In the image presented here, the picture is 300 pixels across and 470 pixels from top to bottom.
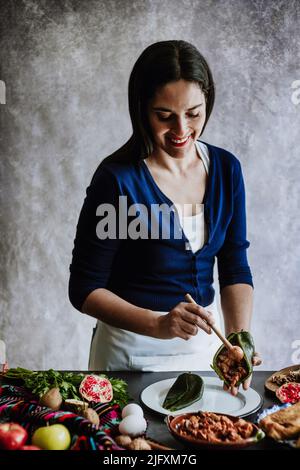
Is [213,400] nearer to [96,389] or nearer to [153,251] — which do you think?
[96,389]

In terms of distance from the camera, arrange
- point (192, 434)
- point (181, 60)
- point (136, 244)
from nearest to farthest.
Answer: point (192, 434) → point (181, 60) → point (136, 244)

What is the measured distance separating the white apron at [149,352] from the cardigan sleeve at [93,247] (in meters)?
0.21

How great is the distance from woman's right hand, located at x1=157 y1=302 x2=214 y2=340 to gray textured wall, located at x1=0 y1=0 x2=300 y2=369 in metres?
1.92

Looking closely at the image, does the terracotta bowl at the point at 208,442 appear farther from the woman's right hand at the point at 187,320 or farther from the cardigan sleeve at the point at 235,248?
the cardigan sleeve at the point at 235,248

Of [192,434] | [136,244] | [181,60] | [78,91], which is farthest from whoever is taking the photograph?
[78,91]

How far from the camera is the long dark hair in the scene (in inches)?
77.7

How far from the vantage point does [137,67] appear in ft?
6.65

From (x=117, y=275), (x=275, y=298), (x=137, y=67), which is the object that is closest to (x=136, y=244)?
(x=117, y=275)

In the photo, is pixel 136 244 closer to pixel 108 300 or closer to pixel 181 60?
pixel 108 300

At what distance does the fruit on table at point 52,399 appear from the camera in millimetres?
1525

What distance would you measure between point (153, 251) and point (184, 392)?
1.98ft

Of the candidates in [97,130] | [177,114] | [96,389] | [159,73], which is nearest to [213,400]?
[96,389]

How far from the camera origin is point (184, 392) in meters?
1.67

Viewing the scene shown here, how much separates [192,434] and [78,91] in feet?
8.39
